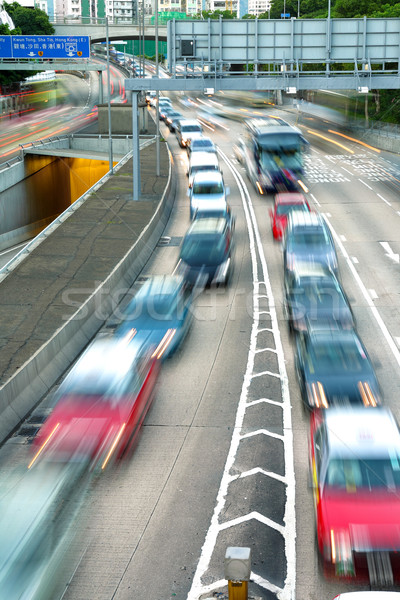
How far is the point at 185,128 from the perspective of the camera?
59.6 meters

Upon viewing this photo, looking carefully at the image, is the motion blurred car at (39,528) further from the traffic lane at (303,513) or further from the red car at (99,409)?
the traffic lane at (303,513)

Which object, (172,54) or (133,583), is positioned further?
(172,54)

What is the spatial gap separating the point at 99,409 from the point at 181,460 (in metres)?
2.03

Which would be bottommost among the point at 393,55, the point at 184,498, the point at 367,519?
the point at 184,498

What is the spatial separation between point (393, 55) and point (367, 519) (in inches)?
1284

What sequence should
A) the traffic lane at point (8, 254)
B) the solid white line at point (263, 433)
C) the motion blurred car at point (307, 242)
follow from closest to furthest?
1. the solid white line at point (263, 433)
2. the motion blurred car at point (307, 242)
3. the traffic lane at point (8, 254)

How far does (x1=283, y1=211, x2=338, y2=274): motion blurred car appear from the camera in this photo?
26248 mm

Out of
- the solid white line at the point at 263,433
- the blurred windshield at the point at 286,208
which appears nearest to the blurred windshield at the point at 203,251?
the blurred windshield at the point at 286,208

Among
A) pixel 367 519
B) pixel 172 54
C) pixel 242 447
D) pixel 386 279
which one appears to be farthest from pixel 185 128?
pixel 367 519

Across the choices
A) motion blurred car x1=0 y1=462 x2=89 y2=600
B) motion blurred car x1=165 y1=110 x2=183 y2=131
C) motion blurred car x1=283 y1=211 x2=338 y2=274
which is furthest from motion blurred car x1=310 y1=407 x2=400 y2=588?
motion blurred car x1=165 y1=110 x2=183 y2=131

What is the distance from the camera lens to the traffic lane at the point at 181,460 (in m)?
12.8

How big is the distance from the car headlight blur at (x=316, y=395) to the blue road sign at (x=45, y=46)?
6931 centimetres

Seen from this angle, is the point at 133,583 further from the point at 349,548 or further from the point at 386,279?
the point at 386,279

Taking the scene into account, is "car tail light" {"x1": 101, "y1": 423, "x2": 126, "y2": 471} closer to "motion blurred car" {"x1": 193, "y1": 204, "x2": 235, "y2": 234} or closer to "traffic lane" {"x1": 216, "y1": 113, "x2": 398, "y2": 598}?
"traffic lane" {"x1": 216, "y1": 113, "x2": 398, "y2": 598}
